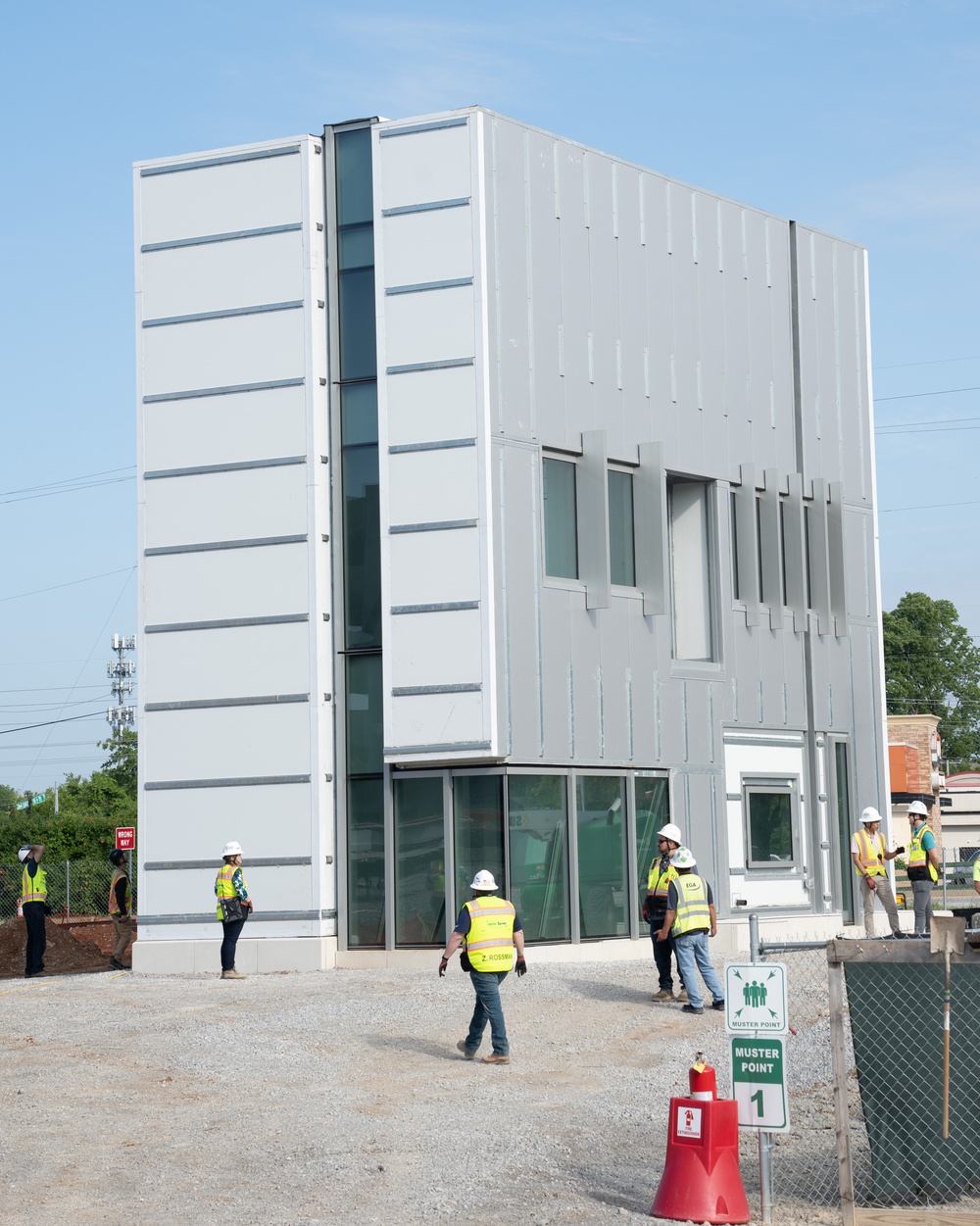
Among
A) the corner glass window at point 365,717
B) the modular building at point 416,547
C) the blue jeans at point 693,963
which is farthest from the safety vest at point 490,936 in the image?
the corner glass window at point 365,717

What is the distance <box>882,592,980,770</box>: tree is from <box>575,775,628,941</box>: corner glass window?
3002 inches

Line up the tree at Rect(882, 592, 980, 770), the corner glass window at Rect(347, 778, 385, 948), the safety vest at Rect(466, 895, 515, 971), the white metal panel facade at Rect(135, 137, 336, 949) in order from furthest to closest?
1. the tree at Rect(882, 592, 980, 770)
2. the white metal panel facade at Rect(135, 137, 336, 949)
3. the corner glass window at Rect(347, 778, 385, 948)
4. the safety vest at Rect(466, 895, 515, 971)

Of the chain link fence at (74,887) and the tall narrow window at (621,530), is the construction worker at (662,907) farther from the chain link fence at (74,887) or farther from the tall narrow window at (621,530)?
the chain link fence at (74,887)

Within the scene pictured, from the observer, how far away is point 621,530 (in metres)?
24.5

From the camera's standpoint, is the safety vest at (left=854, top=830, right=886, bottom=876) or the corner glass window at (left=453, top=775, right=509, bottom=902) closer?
the safety vest at (left=854, top=830, right=886, bottom=876)

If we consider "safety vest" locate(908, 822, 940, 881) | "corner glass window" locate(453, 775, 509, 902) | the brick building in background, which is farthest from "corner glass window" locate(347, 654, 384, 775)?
the brick building in background

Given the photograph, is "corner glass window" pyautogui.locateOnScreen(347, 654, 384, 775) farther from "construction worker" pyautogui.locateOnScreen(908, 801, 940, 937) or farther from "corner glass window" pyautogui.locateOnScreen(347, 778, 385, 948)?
"construction worker" pyautogui.locateOnScreen(908, 801, 940, 937)

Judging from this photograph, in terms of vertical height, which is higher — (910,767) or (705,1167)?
(910,767)

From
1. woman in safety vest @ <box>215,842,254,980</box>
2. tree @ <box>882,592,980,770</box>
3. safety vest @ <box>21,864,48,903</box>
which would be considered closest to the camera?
woman in safety vest @ <box>215,842,254,980</box>

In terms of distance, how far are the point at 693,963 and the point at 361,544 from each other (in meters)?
7.98

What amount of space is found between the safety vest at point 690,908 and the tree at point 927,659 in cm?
8218

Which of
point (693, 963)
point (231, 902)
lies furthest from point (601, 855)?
point (693, 963)

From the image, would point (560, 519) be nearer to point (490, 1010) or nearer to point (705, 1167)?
point (490, 1010)

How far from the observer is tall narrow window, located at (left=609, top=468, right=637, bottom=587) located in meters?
24.4
